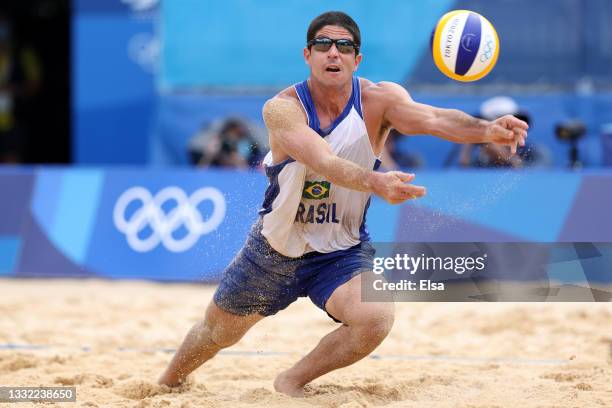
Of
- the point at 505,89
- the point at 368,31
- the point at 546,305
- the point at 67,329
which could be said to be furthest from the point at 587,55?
the point at 67,329

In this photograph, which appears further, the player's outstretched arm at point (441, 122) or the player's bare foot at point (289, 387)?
the player's bare foot at point (289, 387)

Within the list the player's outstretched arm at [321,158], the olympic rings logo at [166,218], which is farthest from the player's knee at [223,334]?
the olympic rings logo at [166,218]

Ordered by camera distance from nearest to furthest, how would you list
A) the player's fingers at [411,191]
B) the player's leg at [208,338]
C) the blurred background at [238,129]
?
the player's fingers at [411,191] → the player's leg at [208,338] → the blurred background at [238,129]

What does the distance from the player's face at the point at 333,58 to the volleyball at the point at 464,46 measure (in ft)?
1.69

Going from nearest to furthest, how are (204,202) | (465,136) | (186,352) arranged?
(465,136), (186,352), (204,202)

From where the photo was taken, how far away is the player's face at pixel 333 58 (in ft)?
15.9

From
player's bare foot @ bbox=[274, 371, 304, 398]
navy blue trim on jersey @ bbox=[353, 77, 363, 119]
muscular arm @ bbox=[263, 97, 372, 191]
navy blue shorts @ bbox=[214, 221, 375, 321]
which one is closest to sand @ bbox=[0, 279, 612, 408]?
player's bare foot @ bbox=[274, 371, 304, 398]

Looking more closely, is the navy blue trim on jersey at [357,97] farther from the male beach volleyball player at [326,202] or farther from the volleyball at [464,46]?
the volleyball at [464,46]

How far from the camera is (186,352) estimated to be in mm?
5320

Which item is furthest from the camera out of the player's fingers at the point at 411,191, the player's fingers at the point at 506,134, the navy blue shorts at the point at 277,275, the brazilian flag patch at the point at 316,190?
the navy blue shorts at the point at 277,275

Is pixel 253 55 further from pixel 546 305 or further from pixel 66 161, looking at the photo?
pixel 66 161

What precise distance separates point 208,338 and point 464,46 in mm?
1977

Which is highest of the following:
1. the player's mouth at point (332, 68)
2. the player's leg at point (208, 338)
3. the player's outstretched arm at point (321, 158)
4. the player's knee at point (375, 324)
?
the player's mouth at point (332, 68)

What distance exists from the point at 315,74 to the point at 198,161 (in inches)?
235
